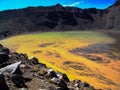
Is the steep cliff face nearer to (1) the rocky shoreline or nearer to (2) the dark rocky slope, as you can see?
(2) the dark rocky slope

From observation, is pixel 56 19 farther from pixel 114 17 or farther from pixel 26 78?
pixel 26 78

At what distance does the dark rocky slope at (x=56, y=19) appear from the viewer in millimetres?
129950

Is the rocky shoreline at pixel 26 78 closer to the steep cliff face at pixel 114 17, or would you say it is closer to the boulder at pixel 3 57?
the boulder at pixel 3 57

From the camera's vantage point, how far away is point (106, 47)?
296 ft

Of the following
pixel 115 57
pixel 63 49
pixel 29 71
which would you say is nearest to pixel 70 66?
pixel 115 57

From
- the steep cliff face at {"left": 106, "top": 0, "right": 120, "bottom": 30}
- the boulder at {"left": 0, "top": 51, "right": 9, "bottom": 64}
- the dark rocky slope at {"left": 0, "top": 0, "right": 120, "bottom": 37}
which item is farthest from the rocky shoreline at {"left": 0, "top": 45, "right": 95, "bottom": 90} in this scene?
the steep cliff face at {"left": 106, "top": 0, "right": 120, "bottom": 30}

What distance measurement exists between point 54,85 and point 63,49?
75.7 metres

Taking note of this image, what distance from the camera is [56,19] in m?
143

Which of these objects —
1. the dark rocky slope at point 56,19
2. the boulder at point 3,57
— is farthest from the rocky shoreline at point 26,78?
the dark rocky slope at point 56,19

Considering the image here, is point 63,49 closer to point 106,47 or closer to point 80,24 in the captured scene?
point 106,47

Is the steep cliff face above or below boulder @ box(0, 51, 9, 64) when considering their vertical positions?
below

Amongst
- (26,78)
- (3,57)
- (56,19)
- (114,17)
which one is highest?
(3,57)

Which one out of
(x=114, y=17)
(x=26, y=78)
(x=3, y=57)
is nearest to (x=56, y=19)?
(x=114, y=17)

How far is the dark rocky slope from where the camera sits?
12995 cm
